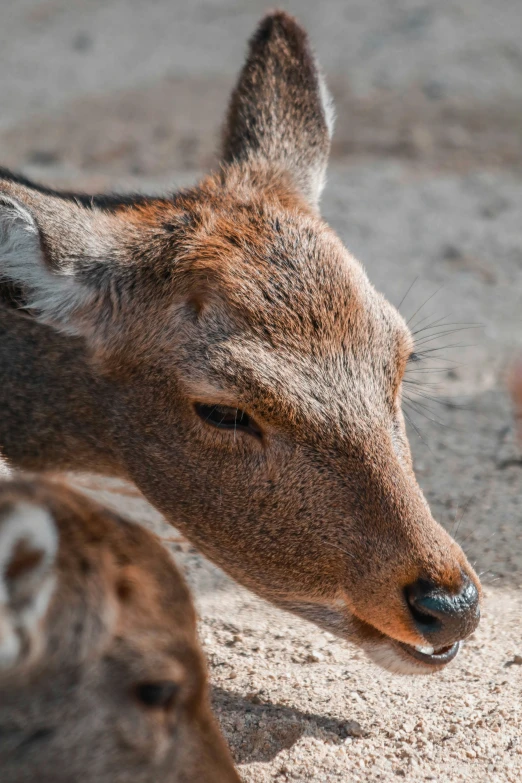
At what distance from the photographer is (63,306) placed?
513 cm

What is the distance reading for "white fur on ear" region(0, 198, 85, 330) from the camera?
488cm

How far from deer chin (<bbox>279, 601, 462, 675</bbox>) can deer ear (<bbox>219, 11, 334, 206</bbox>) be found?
237 centimetres

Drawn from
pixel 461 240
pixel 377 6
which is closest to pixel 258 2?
pixel 377 6

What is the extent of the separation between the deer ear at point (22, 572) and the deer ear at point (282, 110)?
3.14 m

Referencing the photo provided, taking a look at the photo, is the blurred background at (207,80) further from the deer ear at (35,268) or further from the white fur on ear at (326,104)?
the deer ear at (35,268)

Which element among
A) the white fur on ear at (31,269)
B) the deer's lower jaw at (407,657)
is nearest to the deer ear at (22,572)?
the deer's lower jaw at (407,657)

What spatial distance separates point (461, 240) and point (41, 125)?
5.13 metres

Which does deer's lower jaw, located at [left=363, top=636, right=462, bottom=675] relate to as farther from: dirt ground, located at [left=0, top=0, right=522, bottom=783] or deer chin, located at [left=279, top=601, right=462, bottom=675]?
dirt ground, located at [left=0, top=0, right=522, bottom=783]

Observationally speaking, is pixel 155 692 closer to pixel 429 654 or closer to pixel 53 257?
pixel 429 654

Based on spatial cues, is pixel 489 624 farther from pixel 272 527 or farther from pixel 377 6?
pixel 377 6

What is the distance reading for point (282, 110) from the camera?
20.0ft

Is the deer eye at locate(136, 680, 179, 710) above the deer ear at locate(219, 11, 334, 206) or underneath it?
underneath

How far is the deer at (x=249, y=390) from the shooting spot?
454cm

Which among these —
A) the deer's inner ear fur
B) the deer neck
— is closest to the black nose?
the deer neck
